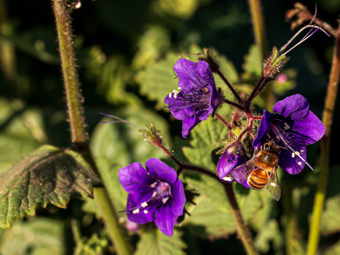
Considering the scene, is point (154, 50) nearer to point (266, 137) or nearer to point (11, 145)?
point (11, 145)

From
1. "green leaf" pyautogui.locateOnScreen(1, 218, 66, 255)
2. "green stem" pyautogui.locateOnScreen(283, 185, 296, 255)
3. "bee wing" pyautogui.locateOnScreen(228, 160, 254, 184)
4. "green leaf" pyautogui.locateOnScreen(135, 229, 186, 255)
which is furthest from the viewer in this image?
"green leaf" pyautogui.locateOnScreen(1, 218, 66, 255)

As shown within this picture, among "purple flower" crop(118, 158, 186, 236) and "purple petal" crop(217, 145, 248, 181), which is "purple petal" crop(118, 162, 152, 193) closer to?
"purple flower" crop(118, 158, 186, 236)

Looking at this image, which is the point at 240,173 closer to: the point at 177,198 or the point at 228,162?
the point at 228,162

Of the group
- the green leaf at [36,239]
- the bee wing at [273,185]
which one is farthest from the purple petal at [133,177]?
the green leaf at [36,239]

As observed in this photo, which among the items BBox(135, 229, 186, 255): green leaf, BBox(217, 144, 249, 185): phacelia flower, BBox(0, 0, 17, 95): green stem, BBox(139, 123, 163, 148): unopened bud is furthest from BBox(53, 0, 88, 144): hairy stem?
BBox(0, 0, 17, 95): green stem

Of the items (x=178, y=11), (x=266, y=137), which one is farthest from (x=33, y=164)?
(x=178, y=11)

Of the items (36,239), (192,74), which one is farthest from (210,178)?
(36,239)
